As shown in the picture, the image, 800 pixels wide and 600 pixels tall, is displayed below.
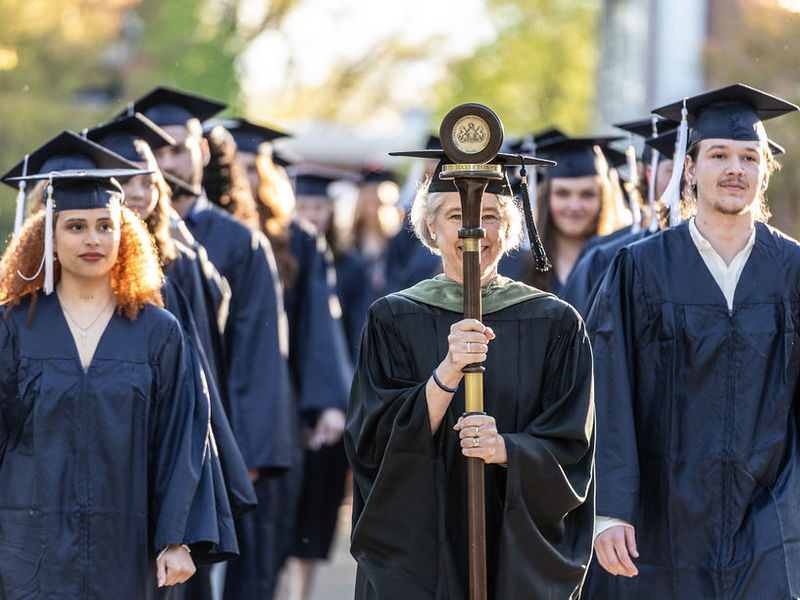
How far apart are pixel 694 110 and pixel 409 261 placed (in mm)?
6028

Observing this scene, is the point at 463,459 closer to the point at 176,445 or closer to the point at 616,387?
the point at 616,387

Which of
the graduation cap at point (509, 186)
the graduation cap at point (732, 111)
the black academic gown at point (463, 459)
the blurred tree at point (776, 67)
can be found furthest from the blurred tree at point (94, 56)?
the black academic gown at point (463, 459)

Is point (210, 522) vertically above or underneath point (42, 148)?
underneath

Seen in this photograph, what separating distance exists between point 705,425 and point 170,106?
11.6 ft

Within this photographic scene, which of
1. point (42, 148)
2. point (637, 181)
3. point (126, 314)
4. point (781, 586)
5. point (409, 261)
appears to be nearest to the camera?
point (781, 586)

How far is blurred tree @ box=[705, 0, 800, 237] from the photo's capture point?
1480 cm

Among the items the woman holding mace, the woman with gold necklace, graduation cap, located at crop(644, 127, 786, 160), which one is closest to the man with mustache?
graduation cap, located at crop(644, 127, 786, 160)

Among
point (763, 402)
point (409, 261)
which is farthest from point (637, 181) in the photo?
point (409, 261)

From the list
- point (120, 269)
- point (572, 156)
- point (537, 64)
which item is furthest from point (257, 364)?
point (537, 64)

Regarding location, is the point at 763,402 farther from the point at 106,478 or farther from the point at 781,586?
the point at 106,478

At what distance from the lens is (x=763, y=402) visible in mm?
5543

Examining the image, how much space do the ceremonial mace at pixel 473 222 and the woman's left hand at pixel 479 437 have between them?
1.0 inches

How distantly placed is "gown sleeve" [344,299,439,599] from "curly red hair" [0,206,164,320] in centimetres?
133

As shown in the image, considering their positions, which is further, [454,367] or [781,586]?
[781,586]
